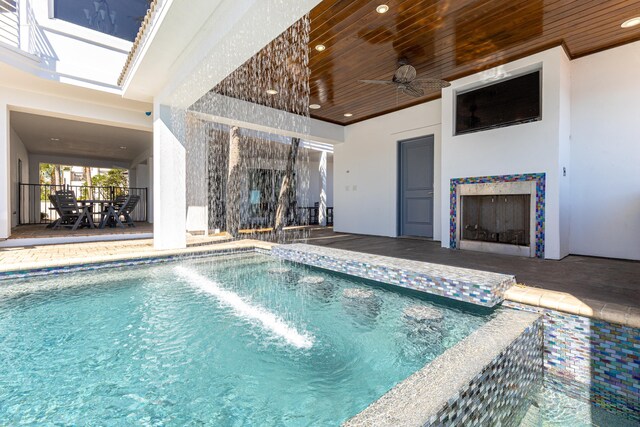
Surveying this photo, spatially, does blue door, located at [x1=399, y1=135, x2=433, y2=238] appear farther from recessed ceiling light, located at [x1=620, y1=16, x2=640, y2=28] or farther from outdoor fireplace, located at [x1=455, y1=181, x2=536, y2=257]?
recessed ceiling light, located at [x1=620, y1=16, x2=640, y2=28]

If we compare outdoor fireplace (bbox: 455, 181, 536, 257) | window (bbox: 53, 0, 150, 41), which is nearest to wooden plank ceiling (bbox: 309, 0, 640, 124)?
outdoor fireplace (bbox: 455, 181, 536, 257)

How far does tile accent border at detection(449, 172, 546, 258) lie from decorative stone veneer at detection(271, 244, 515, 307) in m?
1.84

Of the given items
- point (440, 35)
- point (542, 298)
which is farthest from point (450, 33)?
point (542, 298)

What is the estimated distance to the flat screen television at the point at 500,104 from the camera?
4.20 metres

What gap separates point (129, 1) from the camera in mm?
5793

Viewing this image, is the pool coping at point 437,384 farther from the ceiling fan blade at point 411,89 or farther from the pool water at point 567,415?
the ceiling fan blade at point 411,89

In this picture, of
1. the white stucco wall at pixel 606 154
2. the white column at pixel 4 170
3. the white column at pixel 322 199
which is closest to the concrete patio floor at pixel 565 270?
the white stucco wall at pixel 606 154

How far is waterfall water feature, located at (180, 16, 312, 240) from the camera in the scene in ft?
14.0

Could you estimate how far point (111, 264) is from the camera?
386 centimetres

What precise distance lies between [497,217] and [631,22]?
2626 mm

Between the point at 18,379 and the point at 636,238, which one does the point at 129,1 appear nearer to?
the point at 18,379

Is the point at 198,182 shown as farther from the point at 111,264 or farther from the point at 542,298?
the point at 542,298

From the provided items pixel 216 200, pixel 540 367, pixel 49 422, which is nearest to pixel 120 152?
pixel 216 200

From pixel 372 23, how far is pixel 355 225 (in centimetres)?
465
